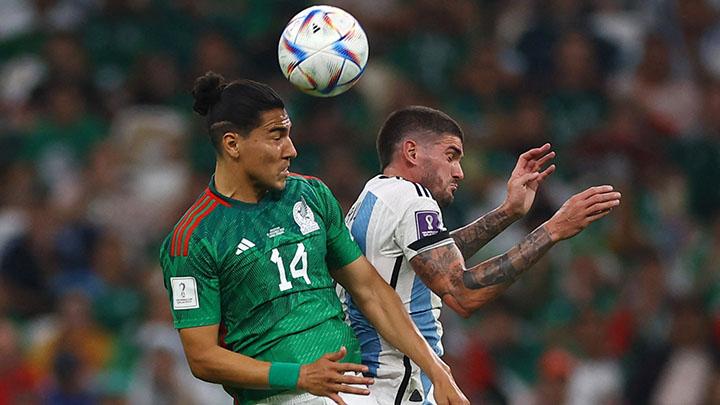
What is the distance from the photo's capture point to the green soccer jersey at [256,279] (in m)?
5.61

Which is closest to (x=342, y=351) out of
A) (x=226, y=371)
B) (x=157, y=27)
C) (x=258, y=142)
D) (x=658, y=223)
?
(x=226, y=371)

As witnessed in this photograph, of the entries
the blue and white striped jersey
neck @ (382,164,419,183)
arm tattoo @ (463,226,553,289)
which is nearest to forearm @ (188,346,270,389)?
the blue and white striped jersey

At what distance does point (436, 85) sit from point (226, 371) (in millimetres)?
7087

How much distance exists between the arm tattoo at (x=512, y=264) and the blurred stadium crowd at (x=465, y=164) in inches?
162

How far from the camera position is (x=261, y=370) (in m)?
5.52

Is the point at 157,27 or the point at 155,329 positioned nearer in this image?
the point at 155,329

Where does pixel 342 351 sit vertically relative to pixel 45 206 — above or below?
below

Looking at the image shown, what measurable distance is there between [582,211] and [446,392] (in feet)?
2.97

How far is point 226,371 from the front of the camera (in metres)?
5.53

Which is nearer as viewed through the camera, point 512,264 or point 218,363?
point 218,363

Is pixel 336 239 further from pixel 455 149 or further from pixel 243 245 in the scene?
pixel 455 149

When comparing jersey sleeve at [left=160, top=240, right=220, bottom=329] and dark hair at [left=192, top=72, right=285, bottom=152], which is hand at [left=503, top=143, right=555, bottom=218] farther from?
jersey sleeve at [left=160, top=240, right=220, bottom=329]

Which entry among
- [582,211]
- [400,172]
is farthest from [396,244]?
[582,211]

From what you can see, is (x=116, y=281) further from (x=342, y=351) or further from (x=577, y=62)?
(x=342, y=351)
